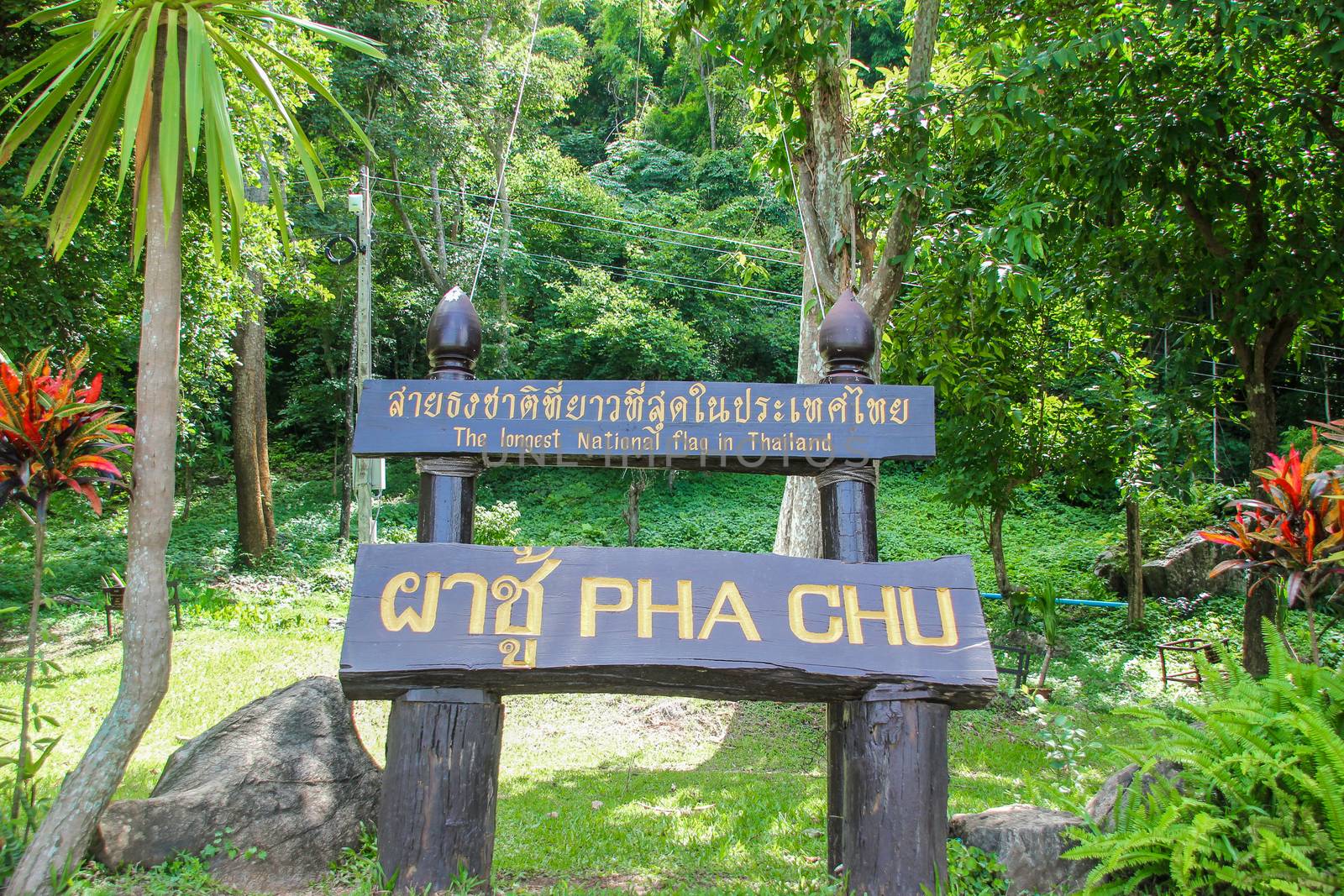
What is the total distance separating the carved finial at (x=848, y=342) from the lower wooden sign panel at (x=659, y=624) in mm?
984

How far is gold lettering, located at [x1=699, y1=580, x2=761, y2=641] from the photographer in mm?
3854

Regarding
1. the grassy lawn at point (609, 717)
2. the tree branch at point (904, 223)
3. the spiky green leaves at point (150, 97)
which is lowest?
the grassy lawn at point (609, 717)

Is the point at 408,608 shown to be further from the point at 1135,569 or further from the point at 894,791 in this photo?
the point at 1135,569

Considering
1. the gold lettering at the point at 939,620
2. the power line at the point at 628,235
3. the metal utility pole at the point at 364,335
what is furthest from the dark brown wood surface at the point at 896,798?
the power line at the point at 628,235

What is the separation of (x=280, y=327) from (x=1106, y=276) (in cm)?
2123

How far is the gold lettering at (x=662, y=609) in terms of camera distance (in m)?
3.85

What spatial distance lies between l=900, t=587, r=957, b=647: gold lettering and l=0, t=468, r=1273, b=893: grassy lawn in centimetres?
97

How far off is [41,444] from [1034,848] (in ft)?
16.3

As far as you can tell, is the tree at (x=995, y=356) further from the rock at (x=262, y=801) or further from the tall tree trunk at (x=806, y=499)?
the rock at (x=262, y=801)

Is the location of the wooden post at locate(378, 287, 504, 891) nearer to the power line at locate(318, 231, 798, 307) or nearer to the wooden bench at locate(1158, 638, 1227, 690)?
the wooden bench at locate(1158, 638, 1227, 690)

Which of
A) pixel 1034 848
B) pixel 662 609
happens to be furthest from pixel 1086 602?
pixel 662 609

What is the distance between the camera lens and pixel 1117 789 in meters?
4.09

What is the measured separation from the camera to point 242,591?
15.4m

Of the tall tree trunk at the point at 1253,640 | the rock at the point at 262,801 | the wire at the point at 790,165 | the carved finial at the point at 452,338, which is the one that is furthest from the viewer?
the tall tree trunk at the point at 1253,640
